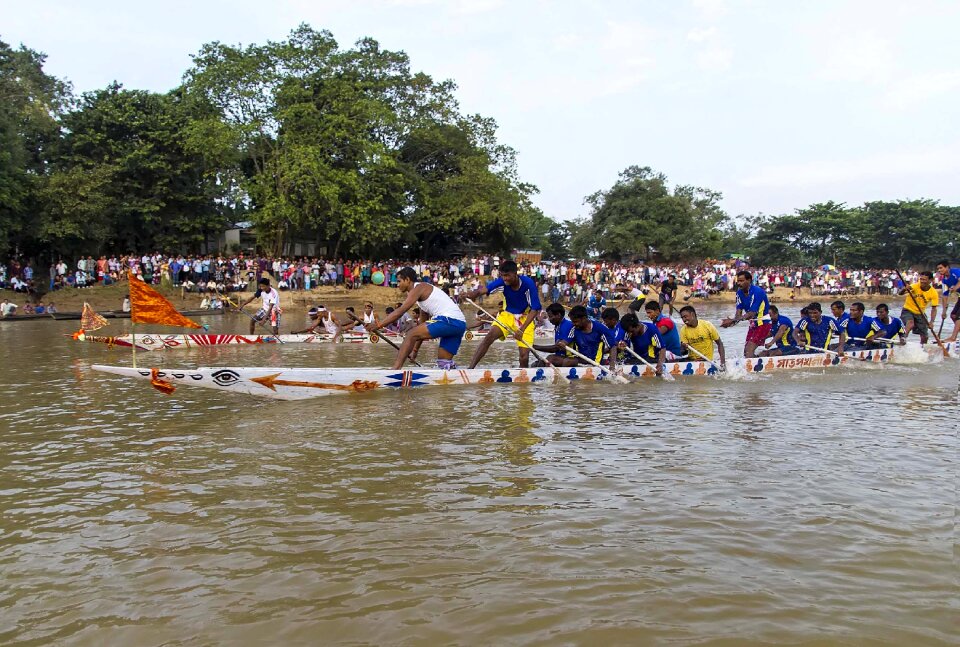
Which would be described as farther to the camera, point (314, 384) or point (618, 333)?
point (618, 333)

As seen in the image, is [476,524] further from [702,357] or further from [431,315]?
[702,357]

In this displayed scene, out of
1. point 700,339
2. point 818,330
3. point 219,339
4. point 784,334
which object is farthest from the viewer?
point 219,339

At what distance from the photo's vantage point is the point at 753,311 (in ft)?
42.3

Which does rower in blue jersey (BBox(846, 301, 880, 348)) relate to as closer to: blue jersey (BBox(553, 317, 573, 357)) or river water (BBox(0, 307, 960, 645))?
river water (BBox(0, 307, 960, 645))

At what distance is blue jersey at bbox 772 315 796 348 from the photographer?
13.1 meters

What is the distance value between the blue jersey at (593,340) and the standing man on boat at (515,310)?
798mm

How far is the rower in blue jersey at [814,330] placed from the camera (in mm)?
13367

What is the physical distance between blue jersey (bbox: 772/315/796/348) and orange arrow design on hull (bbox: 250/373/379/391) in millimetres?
7668

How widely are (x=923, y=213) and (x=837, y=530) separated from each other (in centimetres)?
5789

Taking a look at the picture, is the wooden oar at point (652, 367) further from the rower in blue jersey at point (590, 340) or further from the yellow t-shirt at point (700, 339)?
the yellow t-shirt at point (700, 339)

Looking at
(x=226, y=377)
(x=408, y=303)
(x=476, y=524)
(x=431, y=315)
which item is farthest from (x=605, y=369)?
(x=476, y=524)

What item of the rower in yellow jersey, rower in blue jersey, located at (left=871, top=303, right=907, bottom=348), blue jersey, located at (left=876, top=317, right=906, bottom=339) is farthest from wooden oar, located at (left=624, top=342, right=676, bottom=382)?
blue jersey, located at (left=876, top=317, right=906, bottom=339)

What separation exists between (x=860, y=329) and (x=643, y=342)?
548 cm

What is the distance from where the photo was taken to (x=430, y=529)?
4.89 metres
